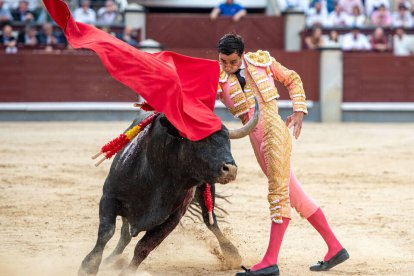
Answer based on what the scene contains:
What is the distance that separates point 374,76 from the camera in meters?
13.7

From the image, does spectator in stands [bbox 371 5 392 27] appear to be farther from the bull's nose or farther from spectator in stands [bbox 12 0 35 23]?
the bull's nose

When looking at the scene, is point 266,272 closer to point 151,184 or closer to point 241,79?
point 151,184

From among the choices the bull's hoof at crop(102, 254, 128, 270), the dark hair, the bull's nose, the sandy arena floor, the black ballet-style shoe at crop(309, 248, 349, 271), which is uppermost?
the dark hair

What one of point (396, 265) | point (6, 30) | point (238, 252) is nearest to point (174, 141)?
point (238, 252)

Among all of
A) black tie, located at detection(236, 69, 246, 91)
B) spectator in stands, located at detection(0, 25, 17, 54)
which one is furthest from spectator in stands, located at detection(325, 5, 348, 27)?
black tie, located at detection(236, 69, 246, 91)

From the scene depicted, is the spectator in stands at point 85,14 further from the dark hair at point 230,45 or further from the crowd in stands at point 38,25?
the dark hair at point 230,45

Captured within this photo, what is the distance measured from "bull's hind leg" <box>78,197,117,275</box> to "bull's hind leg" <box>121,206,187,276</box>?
17 centimetres

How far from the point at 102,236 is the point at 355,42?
10358 millimetres

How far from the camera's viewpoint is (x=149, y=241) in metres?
4.21

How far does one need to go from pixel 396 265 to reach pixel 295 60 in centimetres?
901

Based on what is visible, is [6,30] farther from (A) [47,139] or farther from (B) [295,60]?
(B) [295,60]

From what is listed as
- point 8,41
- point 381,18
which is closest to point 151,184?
point 8,41

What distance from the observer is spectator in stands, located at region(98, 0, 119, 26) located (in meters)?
13.6

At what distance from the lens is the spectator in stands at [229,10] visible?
14281 mm
